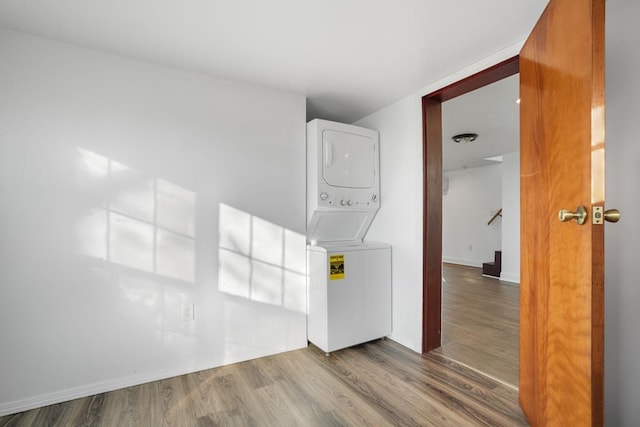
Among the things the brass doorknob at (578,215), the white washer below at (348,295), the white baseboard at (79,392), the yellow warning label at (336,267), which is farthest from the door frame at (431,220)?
the white baseboard at (79,392)

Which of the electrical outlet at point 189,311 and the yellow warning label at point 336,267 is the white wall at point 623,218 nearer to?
the yellow warning label at point 336,267

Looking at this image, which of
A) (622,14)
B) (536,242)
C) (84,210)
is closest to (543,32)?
(622,14)

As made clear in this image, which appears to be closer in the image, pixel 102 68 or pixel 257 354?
pixel 102 68

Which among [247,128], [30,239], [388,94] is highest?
[388,94]

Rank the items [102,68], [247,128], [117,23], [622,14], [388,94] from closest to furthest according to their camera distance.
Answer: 1. [622,14]
2. [117,23]
3. [102,68]
4. [247,128]
5. [388,94]

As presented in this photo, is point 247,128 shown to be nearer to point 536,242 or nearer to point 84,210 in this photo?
point 84,210

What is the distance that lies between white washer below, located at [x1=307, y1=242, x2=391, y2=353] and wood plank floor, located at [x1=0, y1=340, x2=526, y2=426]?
240mm

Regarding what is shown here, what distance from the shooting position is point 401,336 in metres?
2.69

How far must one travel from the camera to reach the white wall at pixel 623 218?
4.55 feet

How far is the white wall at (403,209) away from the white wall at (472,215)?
4.58 m

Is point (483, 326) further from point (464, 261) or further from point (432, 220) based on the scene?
point (464, 261)

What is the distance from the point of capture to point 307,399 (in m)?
1.87

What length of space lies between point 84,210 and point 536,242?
257cm

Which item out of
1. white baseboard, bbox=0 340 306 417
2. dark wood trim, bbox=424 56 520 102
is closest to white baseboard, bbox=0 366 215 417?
white baseboard, bbox=0 340 306 417
